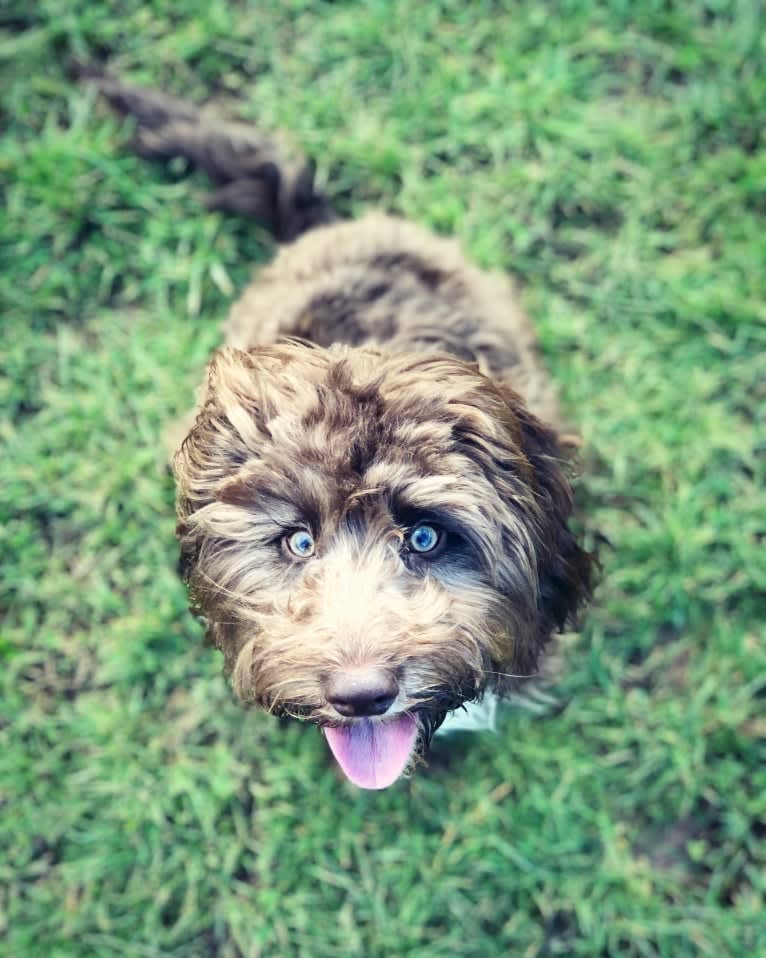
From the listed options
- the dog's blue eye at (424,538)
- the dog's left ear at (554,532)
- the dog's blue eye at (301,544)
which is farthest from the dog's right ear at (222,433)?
the dog's left ear at (554,532)

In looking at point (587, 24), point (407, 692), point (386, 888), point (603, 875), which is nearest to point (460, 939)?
point (386, 888)

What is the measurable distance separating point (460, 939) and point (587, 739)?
0.79m

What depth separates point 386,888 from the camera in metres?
3.23

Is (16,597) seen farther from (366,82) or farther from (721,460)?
(721,460)

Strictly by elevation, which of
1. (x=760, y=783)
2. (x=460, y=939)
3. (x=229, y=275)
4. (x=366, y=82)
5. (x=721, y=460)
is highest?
(x=366, y=82)

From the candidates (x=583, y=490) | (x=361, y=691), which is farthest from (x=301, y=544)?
(x=583, y=490)

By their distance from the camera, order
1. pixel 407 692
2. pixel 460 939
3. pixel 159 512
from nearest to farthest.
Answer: pixel 407 692 → pixel 460 939 → pixel 159 512

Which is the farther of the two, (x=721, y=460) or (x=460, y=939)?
(x=721, y=460)

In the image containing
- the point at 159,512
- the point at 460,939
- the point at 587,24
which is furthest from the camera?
the point at 587,24

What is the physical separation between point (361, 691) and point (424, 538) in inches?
15.7

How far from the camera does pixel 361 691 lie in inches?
77.3

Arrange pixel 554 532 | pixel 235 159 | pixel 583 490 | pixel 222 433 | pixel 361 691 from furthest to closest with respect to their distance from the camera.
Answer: pixel 235 159 < pixel 583 490 < pixel 554 532 < pixel 222 433 < pixel 361 691

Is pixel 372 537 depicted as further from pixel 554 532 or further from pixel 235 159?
pixel 235 159

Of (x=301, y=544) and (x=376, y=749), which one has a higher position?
(x=301, y=544)
